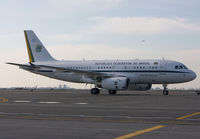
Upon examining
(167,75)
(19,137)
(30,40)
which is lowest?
(19,137)

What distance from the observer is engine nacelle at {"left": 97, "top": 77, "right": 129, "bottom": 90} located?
129ft

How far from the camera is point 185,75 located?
3981 cm

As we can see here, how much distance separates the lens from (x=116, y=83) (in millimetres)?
39469

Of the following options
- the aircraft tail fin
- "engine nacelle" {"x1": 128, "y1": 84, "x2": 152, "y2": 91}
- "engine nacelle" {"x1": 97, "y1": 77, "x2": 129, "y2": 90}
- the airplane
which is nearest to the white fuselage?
the airplane

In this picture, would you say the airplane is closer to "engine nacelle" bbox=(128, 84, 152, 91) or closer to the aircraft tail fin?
"engine nacelle" bbox=(128, 84, 152, 91)

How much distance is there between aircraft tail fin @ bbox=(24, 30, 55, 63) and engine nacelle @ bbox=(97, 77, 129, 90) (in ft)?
44.0

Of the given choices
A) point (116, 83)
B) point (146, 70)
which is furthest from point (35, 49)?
point (146, 70)

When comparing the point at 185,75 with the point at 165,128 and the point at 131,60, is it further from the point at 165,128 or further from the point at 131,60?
the point at 165,128

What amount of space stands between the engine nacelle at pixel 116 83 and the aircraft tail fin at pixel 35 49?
1342 centimetres

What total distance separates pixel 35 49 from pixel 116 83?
57.1 feet

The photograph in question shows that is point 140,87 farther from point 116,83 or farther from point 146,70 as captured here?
point 116,83

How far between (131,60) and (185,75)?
6.89m

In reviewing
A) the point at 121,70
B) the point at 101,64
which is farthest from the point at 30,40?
the point at 121,70

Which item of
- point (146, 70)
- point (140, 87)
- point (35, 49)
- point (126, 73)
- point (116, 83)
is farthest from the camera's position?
point (35, 49)
